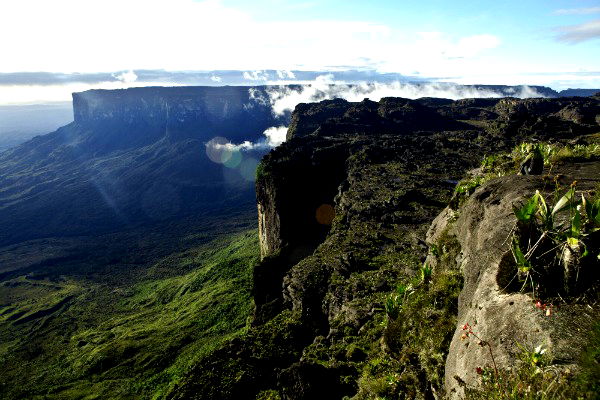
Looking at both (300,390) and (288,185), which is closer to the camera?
(300,390)

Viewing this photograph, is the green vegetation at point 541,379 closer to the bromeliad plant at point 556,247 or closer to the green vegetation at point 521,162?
the bromeliad plant at point 556,247

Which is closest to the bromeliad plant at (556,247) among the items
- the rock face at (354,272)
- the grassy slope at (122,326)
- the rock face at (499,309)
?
the rock face at (499,309)

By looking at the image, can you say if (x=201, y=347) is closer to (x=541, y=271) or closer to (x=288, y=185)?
(x=288, y=185)

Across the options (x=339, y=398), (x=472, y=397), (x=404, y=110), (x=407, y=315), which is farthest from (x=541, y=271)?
(x=404, y=110)

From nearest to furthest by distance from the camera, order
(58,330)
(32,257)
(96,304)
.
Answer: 1. (58,330)
2. (96,304)
3. (32,257)

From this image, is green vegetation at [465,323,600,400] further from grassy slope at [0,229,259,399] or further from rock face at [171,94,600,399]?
grassy slope at [0,229,259,399]

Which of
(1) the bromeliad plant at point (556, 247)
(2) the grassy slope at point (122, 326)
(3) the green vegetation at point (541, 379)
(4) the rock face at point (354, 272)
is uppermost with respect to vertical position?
(1) the bromeliad plant at point (556, 247)
